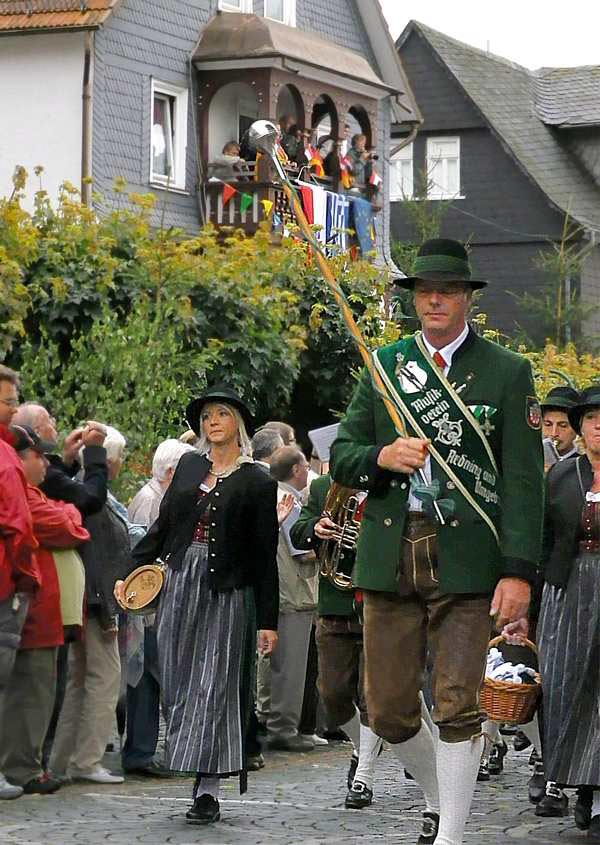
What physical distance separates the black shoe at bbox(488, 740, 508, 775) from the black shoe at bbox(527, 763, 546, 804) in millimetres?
1262

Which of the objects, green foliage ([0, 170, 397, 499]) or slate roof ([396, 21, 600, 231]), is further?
slate roof ([396, 21, 600, 231])

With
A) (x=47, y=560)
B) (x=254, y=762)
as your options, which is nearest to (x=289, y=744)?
(x=254, y=762)

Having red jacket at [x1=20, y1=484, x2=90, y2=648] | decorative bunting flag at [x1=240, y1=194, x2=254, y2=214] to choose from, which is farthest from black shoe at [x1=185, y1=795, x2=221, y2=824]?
decorative bunting flag at [x1=240, y1=194, x2=254, y2=214]

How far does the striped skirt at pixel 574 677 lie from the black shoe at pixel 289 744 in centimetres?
381

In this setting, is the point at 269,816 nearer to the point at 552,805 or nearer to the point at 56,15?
the point at 552,805

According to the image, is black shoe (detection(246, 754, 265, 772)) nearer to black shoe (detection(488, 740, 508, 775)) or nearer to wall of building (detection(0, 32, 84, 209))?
black shoe (detection(488, 740, 508, 775))

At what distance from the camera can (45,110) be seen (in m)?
28.5

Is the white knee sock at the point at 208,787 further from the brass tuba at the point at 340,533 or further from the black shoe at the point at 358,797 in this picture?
the brass tuba at the point at 340,533

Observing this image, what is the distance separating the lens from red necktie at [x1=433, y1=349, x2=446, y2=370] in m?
7.25

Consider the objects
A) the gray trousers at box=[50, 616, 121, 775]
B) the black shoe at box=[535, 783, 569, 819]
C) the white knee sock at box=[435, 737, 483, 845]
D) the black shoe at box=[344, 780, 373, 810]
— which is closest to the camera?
the white knee sock at box=[435, 737, 483, 845]

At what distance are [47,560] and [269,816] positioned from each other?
177cm

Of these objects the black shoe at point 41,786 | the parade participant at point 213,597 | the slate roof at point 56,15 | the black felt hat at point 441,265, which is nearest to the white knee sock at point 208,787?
the parade participant at point 213,597

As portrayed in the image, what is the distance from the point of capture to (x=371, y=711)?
7336mm

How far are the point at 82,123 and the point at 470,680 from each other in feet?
72.8
